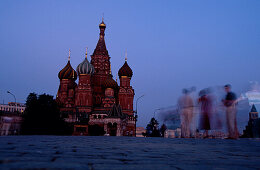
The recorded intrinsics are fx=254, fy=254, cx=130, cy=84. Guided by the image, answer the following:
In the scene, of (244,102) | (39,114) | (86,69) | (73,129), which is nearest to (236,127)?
(244,102)

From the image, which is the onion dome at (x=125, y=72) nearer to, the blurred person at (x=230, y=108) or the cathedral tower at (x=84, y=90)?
the cathedral tower at (x=84, y=90)

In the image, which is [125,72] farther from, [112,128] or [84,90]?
[112,128]

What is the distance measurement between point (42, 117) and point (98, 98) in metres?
27.6

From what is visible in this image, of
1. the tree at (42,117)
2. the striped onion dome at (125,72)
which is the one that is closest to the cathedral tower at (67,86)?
the striped onion dome at (125,72)

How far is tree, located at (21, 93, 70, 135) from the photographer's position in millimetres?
38875

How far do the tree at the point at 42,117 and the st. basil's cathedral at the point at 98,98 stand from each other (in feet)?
22.9

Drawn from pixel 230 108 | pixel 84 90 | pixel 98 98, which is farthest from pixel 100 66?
pixel 230 108

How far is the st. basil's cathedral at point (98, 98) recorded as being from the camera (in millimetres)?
54719

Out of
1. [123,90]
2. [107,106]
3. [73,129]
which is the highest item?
[123,90]

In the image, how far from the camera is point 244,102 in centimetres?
1656

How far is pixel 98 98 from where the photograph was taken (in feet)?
221

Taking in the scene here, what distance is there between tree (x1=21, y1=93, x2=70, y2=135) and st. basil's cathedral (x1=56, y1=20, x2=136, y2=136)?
6987 mm

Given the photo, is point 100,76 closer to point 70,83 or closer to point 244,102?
point 70,83

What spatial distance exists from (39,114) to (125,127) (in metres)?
21.7
